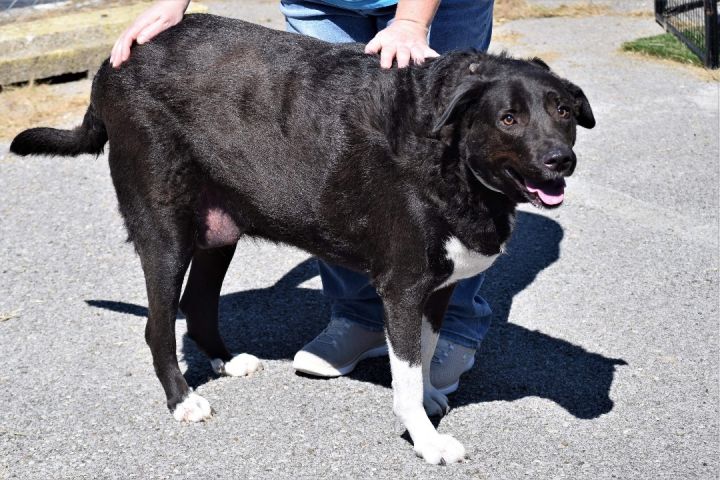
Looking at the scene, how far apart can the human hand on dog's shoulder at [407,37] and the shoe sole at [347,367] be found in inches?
53.1

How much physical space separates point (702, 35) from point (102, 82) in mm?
5690

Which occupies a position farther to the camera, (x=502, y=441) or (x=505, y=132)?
(x=502, y=441)

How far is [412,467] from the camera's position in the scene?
142 inches

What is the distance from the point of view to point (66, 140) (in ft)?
13.5

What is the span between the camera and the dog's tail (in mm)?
4055

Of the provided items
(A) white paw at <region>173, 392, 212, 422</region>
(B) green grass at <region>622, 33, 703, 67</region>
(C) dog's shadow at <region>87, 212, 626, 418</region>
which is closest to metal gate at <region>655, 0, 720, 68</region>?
(B) green grass at <region>622, 33, 703, 67</region>

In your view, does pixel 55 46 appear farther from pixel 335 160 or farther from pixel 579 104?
pixel 579 104

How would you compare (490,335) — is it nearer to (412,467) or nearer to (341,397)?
(341,397)

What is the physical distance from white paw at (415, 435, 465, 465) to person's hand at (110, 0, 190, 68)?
1.79 meters

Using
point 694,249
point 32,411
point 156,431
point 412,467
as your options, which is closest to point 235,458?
point 156,431

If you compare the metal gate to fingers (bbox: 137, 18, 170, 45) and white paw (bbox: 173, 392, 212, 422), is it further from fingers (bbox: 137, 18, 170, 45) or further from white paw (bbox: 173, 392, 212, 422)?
white paw (bbox: 173, 392, 212, 422)

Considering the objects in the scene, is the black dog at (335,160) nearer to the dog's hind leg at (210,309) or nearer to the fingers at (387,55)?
the fingers at (387,55)

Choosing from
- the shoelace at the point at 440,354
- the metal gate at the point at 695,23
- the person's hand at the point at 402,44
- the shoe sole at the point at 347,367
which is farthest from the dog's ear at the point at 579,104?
the metal gate at the point at 695,23

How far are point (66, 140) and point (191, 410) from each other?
3.97 ft
